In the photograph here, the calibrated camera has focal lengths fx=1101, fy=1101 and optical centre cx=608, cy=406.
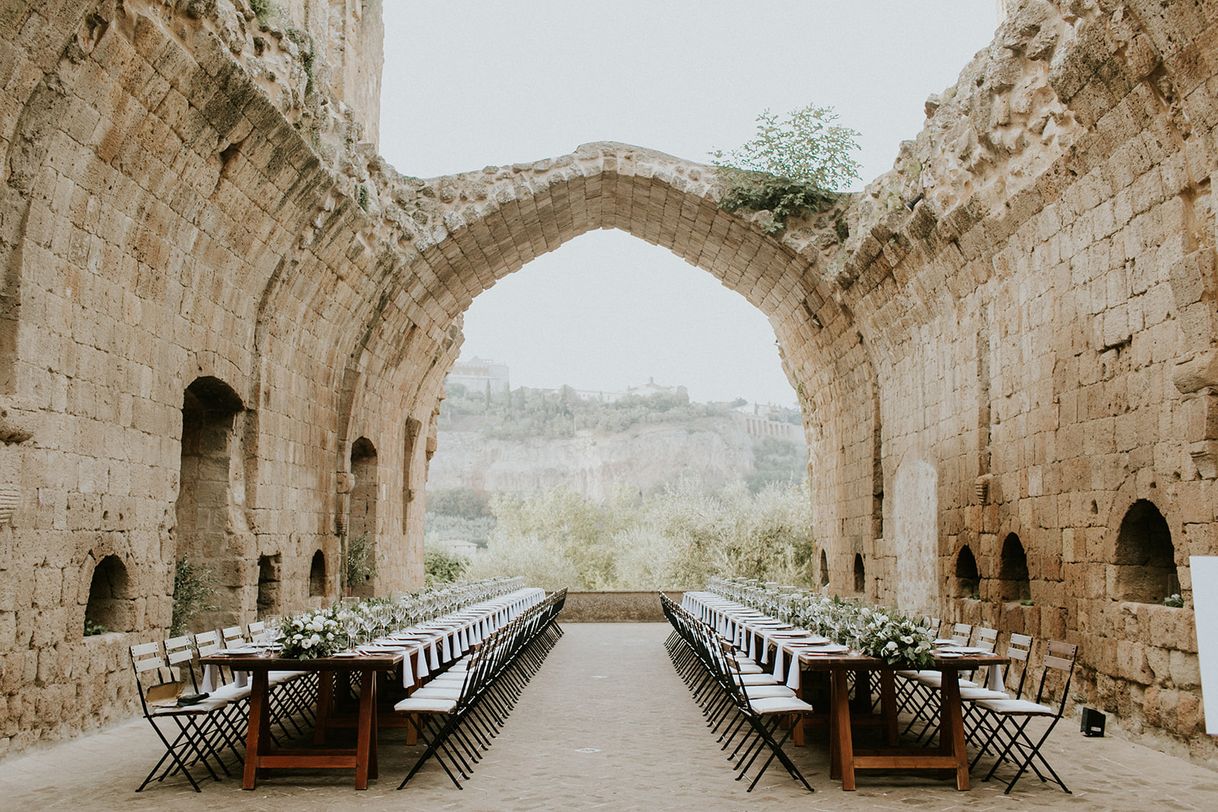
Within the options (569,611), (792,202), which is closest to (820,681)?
(792,202)

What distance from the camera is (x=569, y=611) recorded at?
73.8 ft

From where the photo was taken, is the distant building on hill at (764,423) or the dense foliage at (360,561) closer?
the dense foliage at (360,561)

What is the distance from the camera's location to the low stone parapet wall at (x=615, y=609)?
73.9 feet

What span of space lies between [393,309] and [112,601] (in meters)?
8.29

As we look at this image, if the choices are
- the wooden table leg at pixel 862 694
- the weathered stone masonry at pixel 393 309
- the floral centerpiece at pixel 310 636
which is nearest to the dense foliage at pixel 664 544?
the weathered stone masonry at pixel 393 309

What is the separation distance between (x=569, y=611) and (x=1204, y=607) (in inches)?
776

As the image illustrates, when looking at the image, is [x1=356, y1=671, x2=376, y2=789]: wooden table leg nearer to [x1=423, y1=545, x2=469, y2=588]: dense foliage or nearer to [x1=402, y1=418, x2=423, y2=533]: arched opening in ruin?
[x1=402, y1=418, x2=423, y2=533]: arched opening in ruin

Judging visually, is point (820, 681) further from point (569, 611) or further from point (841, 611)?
point (569, 611)

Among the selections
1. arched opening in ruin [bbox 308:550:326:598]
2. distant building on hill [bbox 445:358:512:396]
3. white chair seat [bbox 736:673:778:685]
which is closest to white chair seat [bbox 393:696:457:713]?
white chair seat [bbox 736:673:778:685]

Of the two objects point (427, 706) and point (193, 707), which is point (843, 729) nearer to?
point (427, 706)

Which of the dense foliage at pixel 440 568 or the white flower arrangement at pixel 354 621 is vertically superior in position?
the white flower arrangement at pixel 354 621

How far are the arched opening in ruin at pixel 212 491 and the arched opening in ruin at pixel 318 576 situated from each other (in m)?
3.24

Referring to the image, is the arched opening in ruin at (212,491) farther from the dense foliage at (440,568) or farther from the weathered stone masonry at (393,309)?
the dense foliage at (440,568)

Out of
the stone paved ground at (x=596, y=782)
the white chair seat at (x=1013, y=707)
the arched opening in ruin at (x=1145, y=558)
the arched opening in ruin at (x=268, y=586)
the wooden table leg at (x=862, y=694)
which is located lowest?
the stone paved ground at (x=596, y=782)
